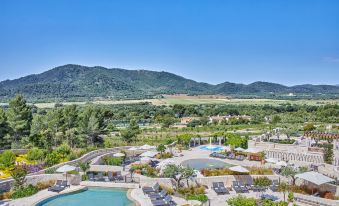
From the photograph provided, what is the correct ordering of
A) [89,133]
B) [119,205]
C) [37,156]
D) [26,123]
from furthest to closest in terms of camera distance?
[89,133]
[26,123]
[37,156]
[119,205]

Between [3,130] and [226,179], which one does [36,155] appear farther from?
[226,179]

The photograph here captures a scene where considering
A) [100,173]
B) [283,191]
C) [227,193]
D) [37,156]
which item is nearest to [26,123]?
[37,156]

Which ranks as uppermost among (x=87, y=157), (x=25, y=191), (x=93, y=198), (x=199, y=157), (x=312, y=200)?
(x=87, y=157)

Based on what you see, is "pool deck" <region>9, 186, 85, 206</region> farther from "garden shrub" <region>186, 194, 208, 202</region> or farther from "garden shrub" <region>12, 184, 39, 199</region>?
"garden shrub" <region>186, 194, 208, 202</region>

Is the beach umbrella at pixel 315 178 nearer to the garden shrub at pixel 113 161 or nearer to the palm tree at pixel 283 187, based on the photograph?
the palm tree at pixel 283 187

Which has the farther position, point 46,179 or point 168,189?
point 46,179

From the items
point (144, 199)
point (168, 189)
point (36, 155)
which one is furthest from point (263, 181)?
point (36, 155)

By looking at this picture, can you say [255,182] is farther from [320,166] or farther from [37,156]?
[37,156]
